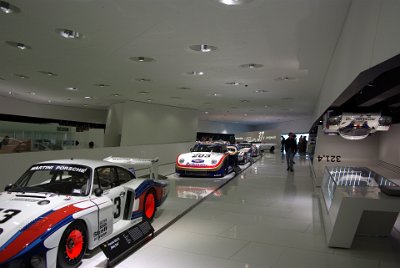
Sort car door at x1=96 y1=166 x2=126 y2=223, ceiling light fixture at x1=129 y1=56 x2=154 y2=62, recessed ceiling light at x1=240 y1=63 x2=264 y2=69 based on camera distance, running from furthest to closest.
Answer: recessed ceiling light at x1=240 y1=63 x2=264 y2=69 → ceiling light fixture at x1=129 y1=56 x2=154 y2=62 → car door at x1=96 y1=166 x2=126 y2=223

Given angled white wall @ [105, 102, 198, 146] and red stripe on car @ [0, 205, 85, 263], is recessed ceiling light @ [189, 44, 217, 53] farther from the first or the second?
angled white wall @ [105, 102, 198, 146]

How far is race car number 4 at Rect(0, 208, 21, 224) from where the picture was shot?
322cm

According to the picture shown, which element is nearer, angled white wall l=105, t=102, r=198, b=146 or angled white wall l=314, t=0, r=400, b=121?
angled white wall l=314, t=0, r=400, b=121

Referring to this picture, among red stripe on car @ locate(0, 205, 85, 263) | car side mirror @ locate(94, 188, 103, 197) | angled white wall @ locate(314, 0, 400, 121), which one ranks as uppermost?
angled white wall @ locate(314, 0, 400, 121)

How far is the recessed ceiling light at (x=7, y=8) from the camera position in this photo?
13.5 ft

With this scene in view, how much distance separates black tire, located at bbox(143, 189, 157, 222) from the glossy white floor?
0.57 feet

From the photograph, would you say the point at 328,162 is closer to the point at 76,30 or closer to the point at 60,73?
the point at 76,30

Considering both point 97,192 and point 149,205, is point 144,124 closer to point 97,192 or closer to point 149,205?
point 149,205

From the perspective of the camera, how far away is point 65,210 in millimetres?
3451

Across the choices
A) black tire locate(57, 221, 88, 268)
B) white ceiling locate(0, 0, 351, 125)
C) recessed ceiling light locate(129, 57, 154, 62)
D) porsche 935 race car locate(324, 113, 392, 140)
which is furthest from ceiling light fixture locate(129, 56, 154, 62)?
black tire locate(57, 221, 88, 268)

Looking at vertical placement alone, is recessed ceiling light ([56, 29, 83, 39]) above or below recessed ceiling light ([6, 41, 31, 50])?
above

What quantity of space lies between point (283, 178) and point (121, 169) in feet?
26.6

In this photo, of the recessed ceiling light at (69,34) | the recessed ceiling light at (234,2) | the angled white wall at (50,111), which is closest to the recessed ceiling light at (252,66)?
the recessed ceiling light at (234,2)

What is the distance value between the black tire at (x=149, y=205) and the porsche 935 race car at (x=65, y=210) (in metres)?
0.02
